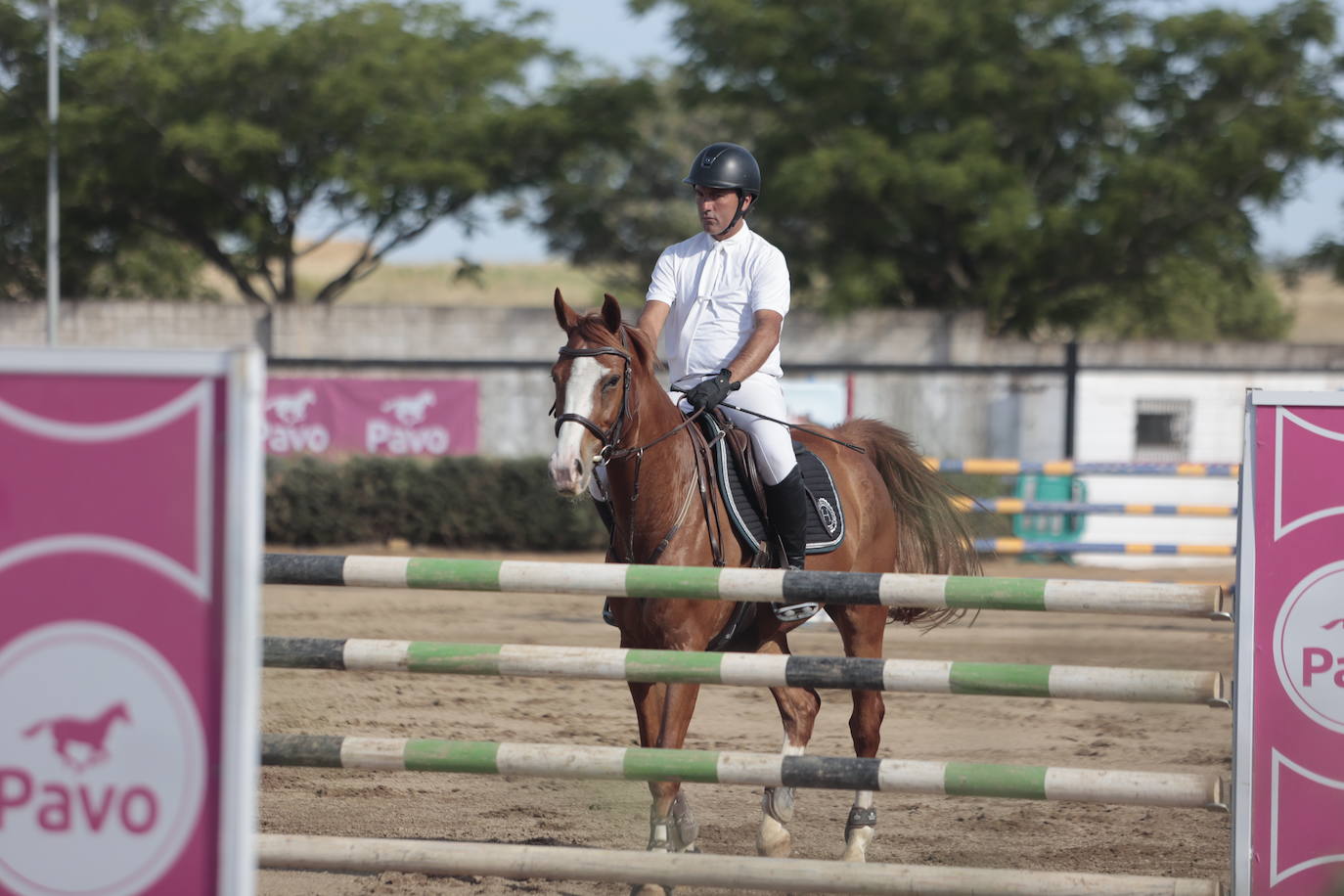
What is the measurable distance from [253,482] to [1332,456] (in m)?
2.68

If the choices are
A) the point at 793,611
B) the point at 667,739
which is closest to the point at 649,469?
the point at 793,611

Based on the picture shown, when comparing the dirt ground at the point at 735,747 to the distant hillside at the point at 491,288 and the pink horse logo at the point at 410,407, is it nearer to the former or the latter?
the pink horse logo at the point at 410,407

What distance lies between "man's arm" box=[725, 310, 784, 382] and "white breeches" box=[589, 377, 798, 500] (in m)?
0.16

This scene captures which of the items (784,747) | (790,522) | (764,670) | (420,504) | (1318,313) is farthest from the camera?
(1318,313)

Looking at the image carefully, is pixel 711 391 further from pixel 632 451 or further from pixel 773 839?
pixel 773 839

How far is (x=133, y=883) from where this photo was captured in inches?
118

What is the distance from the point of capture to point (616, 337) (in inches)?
207

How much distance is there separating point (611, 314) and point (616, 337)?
13 centimetres

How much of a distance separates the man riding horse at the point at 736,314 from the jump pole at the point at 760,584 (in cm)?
142

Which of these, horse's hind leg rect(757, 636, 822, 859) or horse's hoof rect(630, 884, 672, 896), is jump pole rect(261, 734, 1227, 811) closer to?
horse's hoof rect(630, 884, 672, 896)

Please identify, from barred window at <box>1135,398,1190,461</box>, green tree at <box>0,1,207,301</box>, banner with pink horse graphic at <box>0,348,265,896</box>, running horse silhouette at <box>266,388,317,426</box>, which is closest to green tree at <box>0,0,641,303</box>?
green tree at <box>0,1,207,301</box>

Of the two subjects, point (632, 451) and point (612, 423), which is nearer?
point (612, 423)

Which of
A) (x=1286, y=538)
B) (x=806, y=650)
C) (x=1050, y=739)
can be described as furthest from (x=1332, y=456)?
(x=806, y=650)

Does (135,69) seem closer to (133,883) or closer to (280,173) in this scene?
(280,173)
